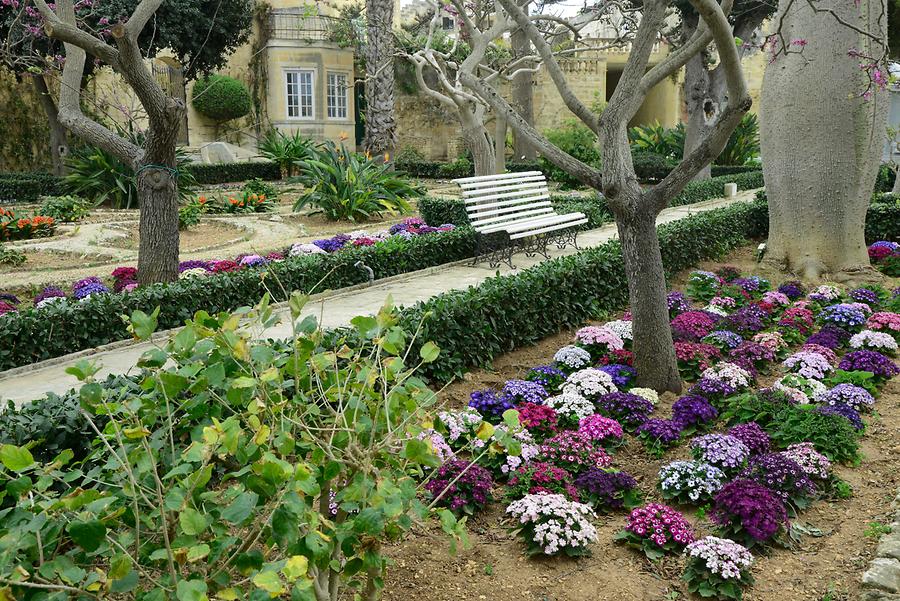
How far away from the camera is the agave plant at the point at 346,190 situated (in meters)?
12.3

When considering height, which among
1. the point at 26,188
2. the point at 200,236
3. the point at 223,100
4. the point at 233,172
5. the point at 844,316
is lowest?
the point at 844,316

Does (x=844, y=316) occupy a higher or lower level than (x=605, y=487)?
higher

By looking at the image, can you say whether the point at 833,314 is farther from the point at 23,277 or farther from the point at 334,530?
the point at 23,277

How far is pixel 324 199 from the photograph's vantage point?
12305 millimetres

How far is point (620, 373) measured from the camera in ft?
17.8

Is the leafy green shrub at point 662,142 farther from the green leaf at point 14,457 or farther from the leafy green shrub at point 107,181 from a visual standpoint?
the green leaf at point 14,457

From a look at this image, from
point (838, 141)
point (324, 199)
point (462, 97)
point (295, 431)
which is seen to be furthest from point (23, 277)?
point (838, 141)

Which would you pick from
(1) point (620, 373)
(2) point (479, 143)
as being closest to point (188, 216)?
(2) point (479, 143)

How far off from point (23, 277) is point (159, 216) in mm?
2593

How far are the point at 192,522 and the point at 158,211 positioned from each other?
5.33 meters

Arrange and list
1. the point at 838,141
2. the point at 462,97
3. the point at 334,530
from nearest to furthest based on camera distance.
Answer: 1. the point at 334,530
2. the point at 838,141
3. the point at 462,97

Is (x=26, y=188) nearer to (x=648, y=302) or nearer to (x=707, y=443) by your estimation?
(x=648, y=302)

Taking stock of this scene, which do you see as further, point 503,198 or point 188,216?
point 188,216

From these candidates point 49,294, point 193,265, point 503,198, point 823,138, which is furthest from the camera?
point 503,198
